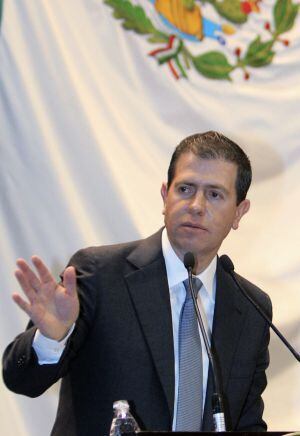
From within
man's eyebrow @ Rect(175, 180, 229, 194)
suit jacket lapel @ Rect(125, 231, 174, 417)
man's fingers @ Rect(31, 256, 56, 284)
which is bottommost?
suit jacket lapel @ Rect(125, 231, 174, 417)

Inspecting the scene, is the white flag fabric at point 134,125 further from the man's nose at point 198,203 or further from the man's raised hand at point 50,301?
the man's raised hand at point 50,301

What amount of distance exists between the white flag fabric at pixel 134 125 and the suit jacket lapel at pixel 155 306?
820mm

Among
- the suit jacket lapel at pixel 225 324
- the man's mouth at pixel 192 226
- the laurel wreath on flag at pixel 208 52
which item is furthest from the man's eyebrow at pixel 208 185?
the laurel wreath on flag at pixel 208 52

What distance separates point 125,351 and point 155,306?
0.53ft

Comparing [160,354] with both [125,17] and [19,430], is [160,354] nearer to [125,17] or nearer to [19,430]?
[19,430]

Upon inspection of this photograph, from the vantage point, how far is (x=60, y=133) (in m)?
3.28

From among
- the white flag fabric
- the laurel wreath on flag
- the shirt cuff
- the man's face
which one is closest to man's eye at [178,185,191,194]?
the man's face

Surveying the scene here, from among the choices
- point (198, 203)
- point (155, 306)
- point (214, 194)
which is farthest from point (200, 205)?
point (155, 306)

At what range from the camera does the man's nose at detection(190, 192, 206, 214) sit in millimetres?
2432

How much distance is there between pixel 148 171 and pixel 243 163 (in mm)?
829

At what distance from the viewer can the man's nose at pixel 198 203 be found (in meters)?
2.43

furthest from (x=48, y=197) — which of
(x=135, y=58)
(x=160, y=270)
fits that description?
(x=160, y=270)

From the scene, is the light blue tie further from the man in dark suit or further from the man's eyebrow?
the man's eyebrow

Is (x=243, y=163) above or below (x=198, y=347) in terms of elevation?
above
